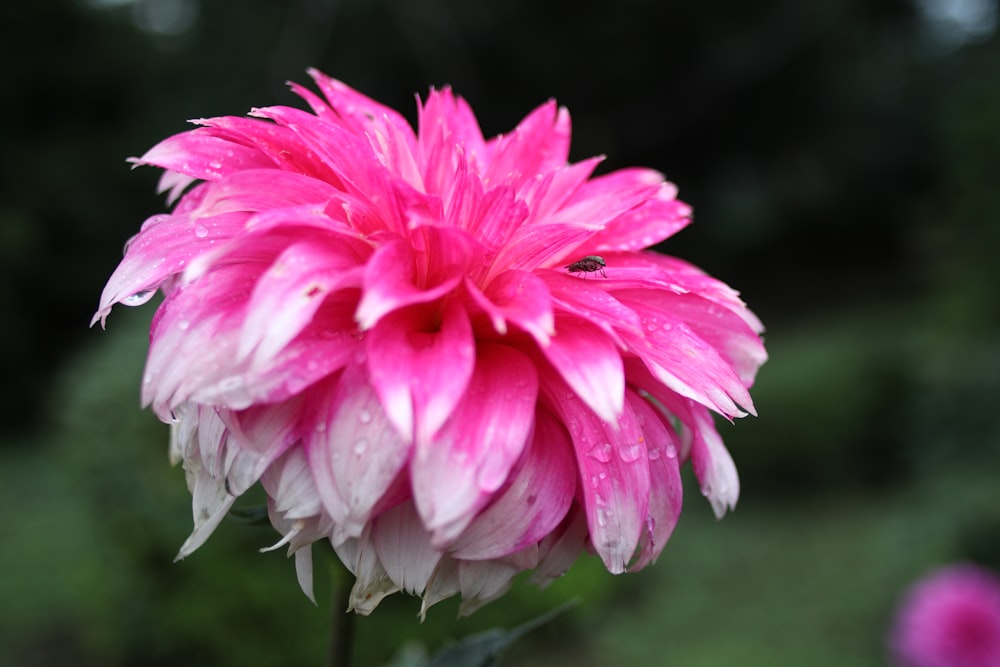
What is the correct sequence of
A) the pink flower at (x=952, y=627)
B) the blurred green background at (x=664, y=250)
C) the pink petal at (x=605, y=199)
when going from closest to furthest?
the pink petal at (x=605, y=199) → the pink flower at (x=952, y=627) → the blurred green background at (x=664, y=250)

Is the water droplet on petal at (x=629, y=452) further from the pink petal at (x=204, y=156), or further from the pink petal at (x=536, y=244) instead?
the pink petal at (x=204, y=156)

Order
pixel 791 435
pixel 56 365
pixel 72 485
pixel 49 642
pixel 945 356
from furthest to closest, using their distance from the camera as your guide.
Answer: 1. pixel 56 365
2. pixel 791 435
3. pixel 945 356
4. pixel 49 642
5. pixel 72 485

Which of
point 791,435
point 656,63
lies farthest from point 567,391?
point 656,63

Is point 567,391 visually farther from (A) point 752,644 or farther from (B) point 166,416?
(A) point 752,644

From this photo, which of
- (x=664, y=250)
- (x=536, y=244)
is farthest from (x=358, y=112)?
(x=664, y=250)

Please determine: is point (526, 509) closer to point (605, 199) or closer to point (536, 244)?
point (536, 244)

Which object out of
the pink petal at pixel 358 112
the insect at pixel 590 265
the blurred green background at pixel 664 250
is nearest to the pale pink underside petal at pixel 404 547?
the insect at pixel 590 265

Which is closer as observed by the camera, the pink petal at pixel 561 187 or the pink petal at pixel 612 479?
the pink petal at pixel 612 479
